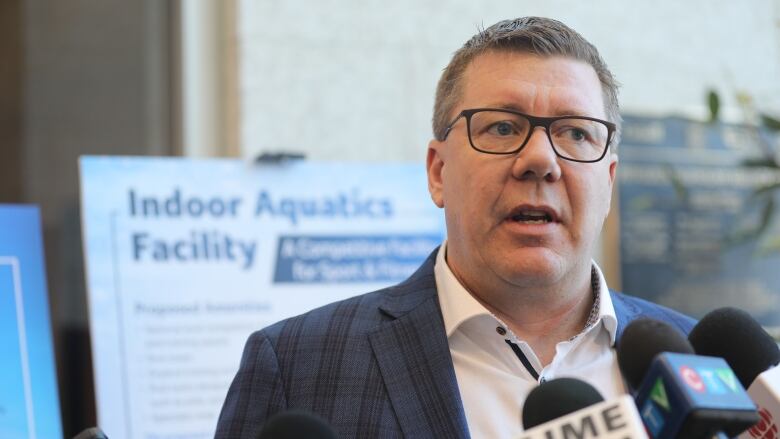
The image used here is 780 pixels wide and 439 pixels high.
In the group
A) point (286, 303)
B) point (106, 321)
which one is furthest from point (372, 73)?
point (106, 321)

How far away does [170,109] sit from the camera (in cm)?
389

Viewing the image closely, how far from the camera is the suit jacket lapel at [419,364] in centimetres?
175

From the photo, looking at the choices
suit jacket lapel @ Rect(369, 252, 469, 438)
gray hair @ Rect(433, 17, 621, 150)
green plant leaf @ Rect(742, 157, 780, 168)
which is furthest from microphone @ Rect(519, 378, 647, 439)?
green plant leaf @ Rect(742, 157, 780, 168)

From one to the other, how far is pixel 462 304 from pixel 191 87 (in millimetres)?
2187

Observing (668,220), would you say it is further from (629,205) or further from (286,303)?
(286,303)

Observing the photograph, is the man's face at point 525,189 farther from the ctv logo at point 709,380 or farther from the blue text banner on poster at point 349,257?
the blue text banner on poster at point 349,257

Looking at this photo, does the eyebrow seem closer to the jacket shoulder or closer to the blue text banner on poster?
the jacket shoulder

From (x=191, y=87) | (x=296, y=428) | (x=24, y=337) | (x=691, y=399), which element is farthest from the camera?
(x=191, y=87)

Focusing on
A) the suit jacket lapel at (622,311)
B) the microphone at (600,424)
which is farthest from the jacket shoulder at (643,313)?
the microphone at (600,424)

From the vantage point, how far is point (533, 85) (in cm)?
187

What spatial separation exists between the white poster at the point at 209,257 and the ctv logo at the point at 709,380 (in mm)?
2049

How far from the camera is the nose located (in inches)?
70.4

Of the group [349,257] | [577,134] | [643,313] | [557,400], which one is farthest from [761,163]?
[557,400]

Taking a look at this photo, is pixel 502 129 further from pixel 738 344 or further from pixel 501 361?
pixel 738 344
